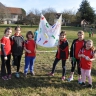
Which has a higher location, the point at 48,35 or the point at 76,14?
the point at 76,14

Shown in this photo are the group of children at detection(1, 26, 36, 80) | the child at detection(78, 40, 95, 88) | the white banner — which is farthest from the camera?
the white banner

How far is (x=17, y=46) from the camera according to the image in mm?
5363

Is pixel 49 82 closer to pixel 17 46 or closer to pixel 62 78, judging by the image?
pixel 62 78

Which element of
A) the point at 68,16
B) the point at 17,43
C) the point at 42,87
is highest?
the point at 68,16

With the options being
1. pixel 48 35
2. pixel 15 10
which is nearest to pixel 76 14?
pixel 15 10

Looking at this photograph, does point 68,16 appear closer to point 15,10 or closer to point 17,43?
point 15,10

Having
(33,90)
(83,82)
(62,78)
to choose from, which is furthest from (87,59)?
(33,90)

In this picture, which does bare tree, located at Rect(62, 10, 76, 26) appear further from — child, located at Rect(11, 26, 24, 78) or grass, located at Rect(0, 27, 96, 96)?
→ child, located at Rect(11, 26, 24, 78)

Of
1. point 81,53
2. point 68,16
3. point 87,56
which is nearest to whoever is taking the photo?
point 87,56

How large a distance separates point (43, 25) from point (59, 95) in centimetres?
253

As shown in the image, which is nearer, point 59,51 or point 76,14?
point 59,51

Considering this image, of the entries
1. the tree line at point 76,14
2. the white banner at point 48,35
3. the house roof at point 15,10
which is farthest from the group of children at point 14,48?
the house roof at point 15,10

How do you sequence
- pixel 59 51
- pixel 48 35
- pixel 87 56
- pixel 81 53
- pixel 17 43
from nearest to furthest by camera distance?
1. pixel 87 56
2. pixel 81 53
3. pixel 17 43
4. pixel 59 51
5. pixel 48 35

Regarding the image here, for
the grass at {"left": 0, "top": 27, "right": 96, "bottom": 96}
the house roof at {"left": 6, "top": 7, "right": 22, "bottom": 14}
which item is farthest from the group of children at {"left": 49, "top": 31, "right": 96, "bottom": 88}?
the house roof at {"left": 6, "top": 7, "right": 22, "bottom": 14}
